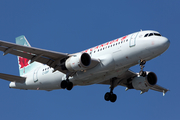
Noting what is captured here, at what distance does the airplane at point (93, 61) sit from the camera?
1358 inches

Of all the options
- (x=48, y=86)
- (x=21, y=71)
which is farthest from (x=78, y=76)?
(x=21, y=71)

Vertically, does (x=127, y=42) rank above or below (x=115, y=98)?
above

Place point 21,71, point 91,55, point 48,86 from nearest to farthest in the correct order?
1. point 91,55
2. point 48,86
3. point 21,71

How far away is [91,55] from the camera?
3741cm

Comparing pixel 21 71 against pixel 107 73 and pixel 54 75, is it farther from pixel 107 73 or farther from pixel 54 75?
pixel 107 73

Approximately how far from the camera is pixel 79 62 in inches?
1399

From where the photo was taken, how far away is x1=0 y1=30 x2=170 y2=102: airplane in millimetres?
34500

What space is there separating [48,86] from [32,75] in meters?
2.89

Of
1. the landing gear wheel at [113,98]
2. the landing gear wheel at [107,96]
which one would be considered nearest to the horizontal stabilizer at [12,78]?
the landing gear wheel at [107,96]

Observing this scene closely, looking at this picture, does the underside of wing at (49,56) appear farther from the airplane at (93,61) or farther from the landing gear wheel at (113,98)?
the landing gear wheel at (113,98)

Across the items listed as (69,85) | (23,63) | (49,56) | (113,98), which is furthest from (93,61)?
(23,63)

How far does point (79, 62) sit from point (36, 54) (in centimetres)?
463

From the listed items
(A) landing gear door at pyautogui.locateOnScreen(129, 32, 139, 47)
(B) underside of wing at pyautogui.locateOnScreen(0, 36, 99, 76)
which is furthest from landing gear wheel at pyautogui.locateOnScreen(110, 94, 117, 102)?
(A) landing gear door at pyautogui.locateOnScreen(129, 32, 139, 47)

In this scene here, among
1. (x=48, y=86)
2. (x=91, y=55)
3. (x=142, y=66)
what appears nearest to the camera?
(x=142, y=66)
